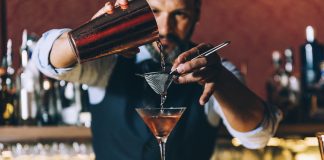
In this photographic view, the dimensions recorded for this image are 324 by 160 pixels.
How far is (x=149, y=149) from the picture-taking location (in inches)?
84.0

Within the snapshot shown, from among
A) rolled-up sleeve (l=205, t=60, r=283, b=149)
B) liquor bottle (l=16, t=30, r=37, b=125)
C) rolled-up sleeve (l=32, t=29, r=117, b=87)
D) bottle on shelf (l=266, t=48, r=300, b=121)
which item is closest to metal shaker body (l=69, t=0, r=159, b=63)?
rolled-up sleeve (l=32, t=29, r=117, b=87)

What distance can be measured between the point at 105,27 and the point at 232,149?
51.6 inches

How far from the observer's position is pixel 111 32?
140cm

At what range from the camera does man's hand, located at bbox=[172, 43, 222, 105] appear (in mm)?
1475

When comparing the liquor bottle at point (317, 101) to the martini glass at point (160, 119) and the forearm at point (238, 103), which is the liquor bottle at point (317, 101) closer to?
the forearm at point (238, 103)

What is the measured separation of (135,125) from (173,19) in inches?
16.8

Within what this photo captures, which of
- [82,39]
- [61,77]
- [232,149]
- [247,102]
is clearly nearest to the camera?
[82,39]

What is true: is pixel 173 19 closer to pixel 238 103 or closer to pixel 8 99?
pixel 238 103

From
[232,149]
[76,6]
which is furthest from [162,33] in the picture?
[76,6]

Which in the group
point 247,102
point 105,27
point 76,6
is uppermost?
point 76,6

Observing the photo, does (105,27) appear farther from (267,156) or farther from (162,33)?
(267,156)

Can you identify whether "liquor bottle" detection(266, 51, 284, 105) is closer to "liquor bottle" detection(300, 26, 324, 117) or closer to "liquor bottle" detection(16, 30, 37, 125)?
"liquor bottle" detection(300, 26, 324, 117)

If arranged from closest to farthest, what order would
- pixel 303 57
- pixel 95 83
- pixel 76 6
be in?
1. pixel 95 83
2. pixel 303 57
3. pixel 76 6

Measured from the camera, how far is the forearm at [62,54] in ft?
5.70
